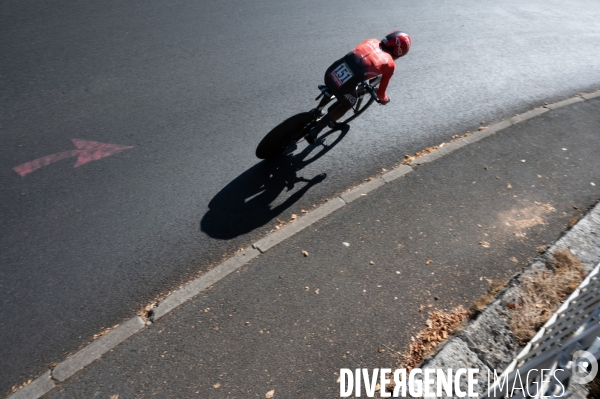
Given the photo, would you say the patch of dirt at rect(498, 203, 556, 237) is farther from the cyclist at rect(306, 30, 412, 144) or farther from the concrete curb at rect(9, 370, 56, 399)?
the concrete curb at rect(9, 370, 56, 399)

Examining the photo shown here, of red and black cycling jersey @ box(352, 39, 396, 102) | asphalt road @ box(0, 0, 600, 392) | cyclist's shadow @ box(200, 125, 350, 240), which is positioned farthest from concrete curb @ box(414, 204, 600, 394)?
red and black cycling jersey @ box(352, 39, 396, 102)

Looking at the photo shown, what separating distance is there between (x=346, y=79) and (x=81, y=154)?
10.8 feet

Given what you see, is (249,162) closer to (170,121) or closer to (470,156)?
(170,121)

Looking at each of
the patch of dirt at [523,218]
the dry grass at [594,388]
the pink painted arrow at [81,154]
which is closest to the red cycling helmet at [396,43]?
the patch of dirt at [523,218]

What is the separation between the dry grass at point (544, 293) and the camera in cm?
414

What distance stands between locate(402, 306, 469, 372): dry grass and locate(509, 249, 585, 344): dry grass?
46cm

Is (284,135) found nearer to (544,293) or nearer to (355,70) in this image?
(355,70)

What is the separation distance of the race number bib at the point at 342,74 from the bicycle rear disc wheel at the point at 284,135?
54 centimetres

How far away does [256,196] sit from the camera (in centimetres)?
565

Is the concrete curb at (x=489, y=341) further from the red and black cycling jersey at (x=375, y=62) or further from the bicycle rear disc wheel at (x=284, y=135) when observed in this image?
the bicycle rear disc wheel at (x=284, y=135)

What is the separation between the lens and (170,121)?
257 inches

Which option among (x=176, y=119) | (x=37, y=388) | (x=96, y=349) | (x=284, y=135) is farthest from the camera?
(x=176, y=119)

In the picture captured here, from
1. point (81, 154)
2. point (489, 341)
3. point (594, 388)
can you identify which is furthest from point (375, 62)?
point (594, 388)

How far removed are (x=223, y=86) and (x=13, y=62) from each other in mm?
3073
